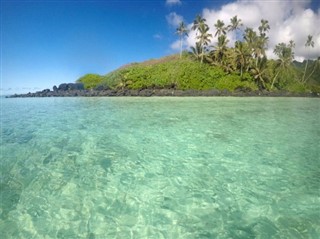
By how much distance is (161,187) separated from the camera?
25.6 feet

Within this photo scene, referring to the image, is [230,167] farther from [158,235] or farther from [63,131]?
[63,131]

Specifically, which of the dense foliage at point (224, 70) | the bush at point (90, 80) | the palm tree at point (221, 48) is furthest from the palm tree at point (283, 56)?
the bush at point (90, 80)

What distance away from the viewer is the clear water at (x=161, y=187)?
229 inches

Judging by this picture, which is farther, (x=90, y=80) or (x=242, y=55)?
(x=90, y=80)

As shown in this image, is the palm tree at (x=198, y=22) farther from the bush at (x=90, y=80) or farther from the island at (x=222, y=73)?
the bush at (x=90, y=80)

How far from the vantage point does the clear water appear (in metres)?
5.82

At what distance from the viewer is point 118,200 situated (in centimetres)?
710

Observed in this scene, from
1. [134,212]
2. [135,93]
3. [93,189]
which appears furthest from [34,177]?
[135,93]

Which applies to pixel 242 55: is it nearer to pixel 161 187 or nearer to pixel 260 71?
pixel 260 71

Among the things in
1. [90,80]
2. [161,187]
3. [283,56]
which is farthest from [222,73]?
[161,187]

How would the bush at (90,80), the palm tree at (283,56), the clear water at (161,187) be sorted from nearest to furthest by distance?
the clear water at (161,187) → the palm tree at (283,56) → the bush at (90,80)

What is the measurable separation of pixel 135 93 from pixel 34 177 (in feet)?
166

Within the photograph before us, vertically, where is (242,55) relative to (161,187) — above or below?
above

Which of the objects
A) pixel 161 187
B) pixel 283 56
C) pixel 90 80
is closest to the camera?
pixel 161 187
